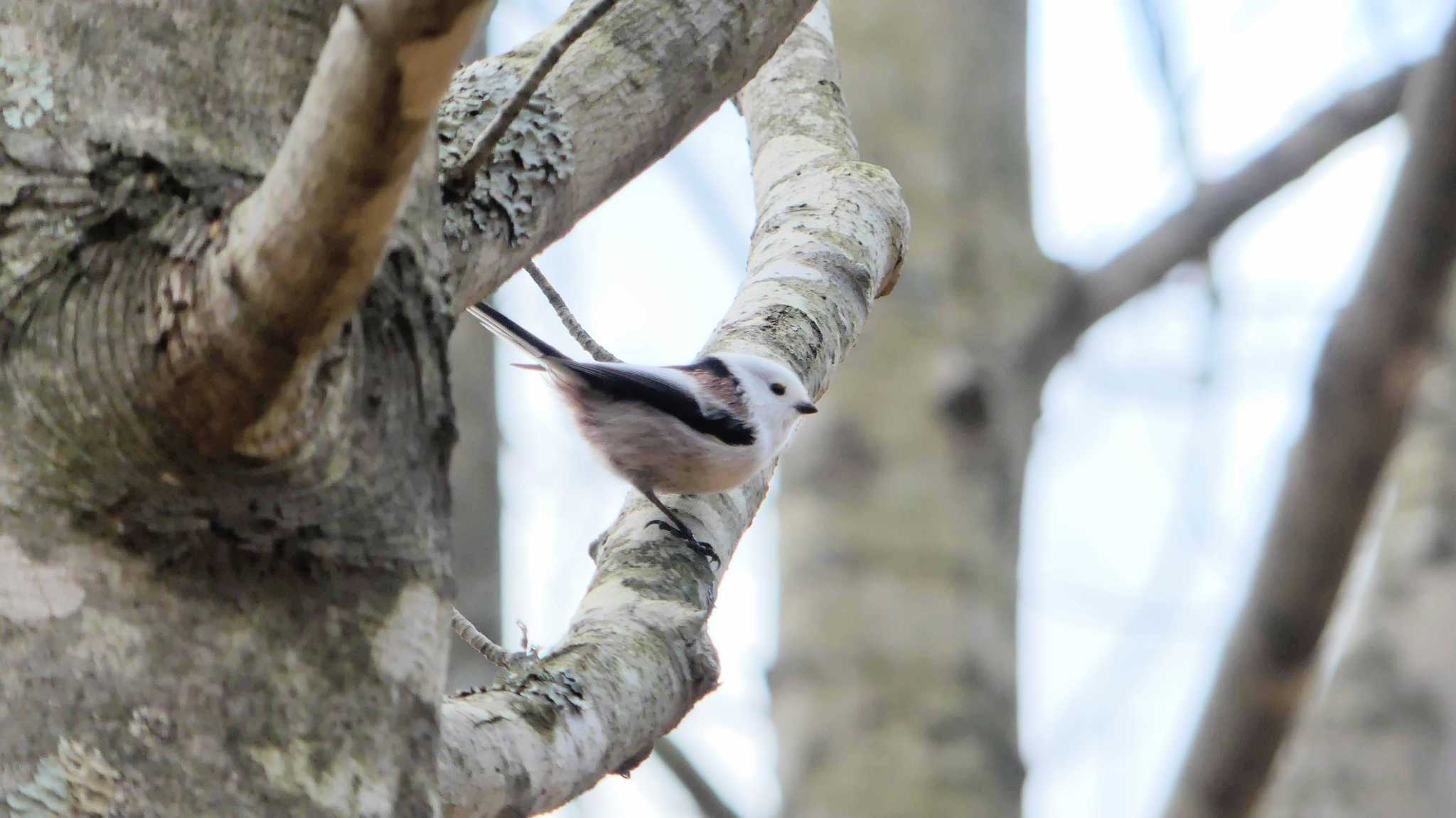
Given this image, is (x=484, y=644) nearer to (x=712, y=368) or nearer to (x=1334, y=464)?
(x=1334, y=464)

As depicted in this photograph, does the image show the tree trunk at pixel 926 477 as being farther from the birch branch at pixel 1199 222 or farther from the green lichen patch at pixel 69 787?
the green lichen patch at pixel 69 787

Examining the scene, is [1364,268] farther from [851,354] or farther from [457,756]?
[851,354]

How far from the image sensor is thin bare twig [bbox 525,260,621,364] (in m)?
2.00

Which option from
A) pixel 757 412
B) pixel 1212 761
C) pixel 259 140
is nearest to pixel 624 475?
pixel 757 412

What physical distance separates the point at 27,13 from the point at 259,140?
0.57ft

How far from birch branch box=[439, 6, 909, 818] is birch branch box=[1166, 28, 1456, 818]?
64 centimetres

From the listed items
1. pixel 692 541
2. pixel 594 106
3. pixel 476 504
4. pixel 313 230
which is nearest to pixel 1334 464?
pixel 692 541

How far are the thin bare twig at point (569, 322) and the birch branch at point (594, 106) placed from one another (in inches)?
18.9

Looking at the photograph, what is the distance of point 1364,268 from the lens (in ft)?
4.60

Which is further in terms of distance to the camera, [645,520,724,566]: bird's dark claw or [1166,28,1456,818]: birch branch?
[645,520,724,566]: bird's dark claw

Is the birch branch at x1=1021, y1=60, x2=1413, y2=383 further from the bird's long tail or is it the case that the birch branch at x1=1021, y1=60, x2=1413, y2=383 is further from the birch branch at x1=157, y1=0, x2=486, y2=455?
the birch branch at x1=157, y1=0, x2=486, y2=455

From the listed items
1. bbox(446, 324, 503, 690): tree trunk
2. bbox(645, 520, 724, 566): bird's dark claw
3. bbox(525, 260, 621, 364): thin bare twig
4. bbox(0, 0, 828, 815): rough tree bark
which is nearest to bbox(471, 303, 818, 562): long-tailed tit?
bbox(525, 260, 621, 364): thin bare twig

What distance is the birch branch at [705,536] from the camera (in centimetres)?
117

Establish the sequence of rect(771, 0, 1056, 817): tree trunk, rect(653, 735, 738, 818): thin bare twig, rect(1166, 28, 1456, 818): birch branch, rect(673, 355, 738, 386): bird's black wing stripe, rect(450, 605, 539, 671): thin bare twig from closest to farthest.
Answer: rect(1166, 28, 1456, 818): birch branch, rect(450, 605, 539, 671): thin bare twig, rect(673, 355, 738, 386): bird's black wing stripe, rect(653, 735, 738, 818): thin bare twig, rect(771, 0, 1056, 817): tree trunk
